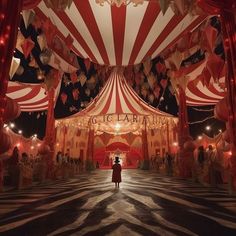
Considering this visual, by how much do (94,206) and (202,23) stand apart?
16.5ft

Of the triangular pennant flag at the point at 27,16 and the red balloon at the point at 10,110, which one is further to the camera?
the triangular pennant flag at the point at 27,16

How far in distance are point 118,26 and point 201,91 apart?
17.6 feet

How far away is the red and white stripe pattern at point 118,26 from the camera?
462 centimetres

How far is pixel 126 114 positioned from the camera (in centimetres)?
1174

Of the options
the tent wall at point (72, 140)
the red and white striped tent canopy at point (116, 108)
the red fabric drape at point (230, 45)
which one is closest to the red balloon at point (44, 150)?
the red and white striped tent canopy at point (116, 108)

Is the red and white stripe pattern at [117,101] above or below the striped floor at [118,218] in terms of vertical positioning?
above

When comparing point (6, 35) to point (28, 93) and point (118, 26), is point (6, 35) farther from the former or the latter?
point (28, 93)

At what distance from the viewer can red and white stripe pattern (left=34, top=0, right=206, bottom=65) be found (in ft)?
15.2

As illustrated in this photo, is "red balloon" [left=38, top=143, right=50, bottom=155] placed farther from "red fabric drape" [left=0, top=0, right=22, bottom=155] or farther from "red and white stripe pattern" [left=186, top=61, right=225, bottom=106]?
"red and white stripe pattern" [left=186, top=61, right=225, bottom=106]

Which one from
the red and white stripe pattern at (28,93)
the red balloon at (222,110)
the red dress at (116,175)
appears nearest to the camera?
the red balloon at (222,110)

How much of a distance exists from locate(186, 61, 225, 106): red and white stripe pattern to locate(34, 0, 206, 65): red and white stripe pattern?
78.4 inches

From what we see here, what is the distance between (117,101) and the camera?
442 inches

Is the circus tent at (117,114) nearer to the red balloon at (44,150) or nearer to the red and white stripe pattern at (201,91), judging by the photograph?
the red and white stripe pattern at (201,91)

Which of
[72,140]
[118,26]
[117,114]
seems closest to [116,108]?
[117,114]
